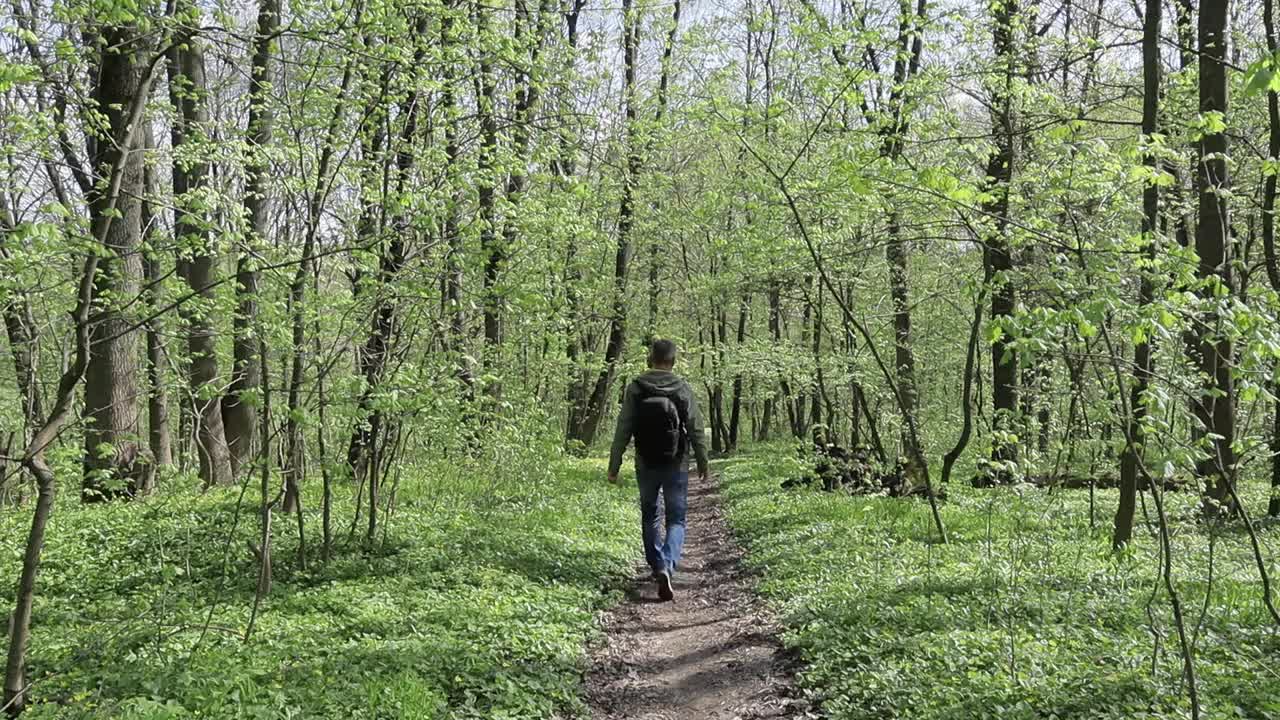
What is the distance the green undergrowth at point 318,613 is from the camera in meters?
4.42

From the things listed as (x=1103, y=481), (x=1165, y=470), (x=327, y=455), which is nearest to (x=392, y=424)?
(x=327, y=455)

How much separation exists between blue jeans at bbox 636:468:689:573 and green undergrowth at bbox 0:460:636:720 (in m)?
0.59

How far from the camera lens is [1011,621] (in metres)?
5.41

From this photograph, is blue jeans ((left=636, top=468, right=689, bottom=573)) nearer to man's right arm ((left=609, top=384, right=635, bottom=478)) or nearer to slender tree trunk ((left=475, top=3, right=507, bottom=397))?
man's right arm ((left=609, top=384, right=635, bottom=478))

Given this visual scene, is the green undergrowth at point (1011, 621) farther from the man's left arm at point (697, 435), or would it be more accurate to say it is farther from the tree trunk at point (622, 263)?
the tree trunk at point (622, 263)

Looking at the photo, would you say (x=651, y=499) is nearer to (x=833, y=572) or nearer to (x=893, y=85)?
(x=833, y=572)

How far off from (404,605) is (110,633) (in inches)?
81.4

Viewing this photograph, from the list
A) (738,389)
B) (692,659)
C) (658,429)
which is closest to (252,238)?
(658,429)

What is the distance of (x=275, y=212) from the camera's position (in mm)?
14688

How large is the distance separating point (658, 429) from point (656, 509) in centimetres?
84

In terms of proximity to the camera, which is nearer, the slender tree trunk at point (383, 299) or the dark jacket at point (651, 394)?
the slender tree trunk at point (383, 299)

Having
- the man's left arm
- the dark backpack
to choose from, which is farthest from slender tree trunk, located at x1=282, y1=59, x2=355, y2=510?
the man's left arm

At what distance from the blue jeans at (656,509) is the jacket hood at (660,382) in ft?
2.58

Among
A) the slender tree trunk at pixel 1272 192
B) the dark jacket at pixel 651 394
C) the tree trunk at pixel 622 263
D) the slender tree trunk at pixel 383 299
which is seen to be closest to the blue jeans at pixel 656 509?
the dark jacket at pixel 651 394
